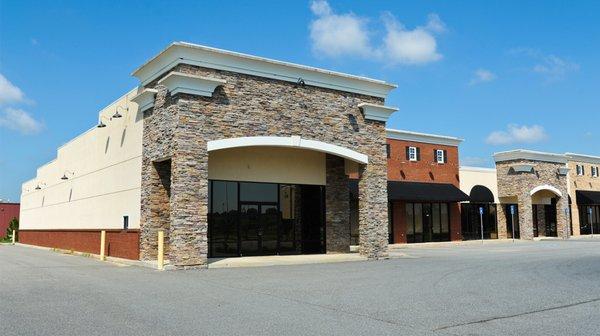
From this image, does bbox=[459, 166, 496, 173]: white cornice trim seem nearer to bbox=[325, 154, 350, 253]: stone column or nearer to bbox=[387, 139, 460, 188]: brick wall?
bbox=[387, 139, 460, 188]: brick wall

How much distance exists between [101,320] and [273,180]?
49.0 ft

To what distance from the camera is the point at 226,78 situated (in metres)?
20.0

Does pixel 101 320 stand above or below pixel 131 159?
below

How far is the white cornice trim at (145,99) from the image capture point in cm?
2075

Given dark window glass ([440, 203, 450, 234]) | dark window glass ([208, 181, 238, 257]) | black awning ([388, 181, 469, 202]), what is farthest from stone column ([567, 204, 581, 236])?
dark window glass ([208, 181, 238, 257])

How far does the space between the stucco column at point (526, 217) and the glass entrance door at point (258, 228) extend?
25880 millimetres

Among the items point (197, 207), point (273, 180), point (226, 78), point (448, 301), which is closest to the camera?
point (448, 301)

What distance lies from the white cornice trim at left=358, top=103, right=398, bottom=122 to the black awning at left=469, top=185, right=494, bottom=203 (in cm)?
1786

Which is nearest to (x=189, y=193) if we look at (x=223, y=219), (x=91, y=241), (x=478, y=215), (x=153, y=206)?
(x=153, y=206)

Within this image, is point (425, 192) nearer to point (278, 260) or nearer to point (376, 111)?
point (376, 111)

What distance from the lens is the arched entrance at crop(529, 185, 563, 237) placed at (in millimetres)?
45378

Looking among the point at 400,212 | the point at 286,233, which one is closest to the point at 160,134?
the point at 286,233

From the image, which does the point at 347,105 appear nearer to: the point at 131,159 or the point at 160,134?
the point at 160,134

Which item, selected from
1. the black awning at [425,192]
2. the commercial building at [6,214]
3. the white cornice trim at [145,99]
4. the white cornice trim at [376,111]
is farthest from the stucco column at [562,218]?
the commercial building at [6,214]
